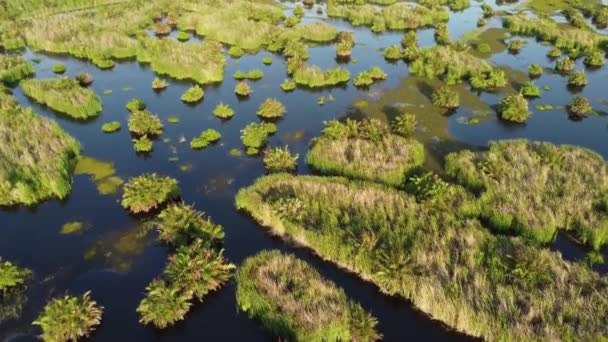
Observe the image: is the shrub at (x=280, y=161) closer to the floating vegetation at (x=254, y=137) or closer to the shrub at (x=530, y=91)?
the floating vegetation at (x=254, y=137)

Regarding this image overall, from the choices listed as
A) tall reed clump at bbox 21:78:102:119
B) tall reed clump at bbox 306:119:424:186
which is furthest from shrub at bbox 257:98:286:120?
tall reed clump at bbox 21:78:102:119

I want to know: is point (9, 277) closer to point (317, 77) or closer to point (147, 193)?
point (147, 193)

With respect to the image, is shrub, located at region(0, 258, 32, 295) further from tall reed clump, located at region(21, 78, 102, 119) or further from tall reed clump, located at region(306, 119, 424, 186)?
tall reed clump, located at region(21, 78, 102, 119)

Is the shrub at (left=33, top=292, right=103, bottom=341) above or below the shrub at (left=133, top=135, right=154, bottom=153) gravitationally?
above

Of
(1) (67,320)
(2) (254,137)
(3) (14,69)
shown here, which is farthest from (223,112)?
(3) (14,69)

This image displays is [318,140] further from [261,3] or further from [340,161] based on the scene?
[261,3]

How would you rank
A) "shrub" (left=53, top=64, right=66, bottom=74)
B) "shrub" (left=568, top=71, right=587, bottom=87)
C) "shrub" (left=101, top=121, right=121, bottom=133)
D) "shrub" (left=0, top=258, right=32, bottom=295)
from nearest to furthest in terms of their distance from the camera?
"shrub" (left=0, top=258, right=32, bottom=295), "shrub" (left=101, top=121, right=121, bottom=133), "shrub" (left=568, top=71, right=587, bottom=87), "shrub" (left=53, top=64, right=66, bottom=74)

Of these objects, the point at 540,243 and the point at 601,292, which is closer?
the point at 601,292

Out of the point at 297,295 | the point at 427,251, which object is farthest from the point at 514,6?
the point at 297,295
